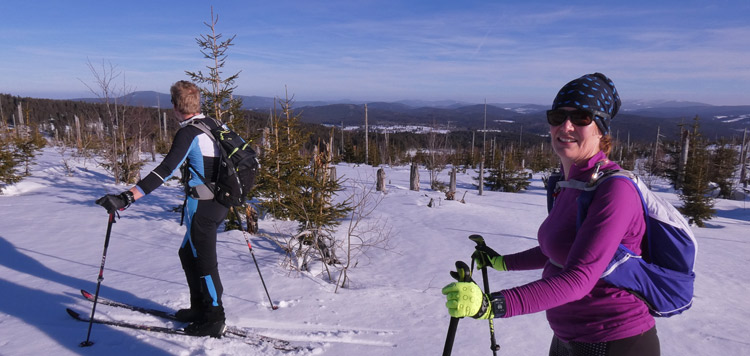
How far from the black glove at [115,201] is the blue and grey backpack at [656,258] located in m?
3.32

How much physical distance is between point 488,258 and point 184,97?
3.03m

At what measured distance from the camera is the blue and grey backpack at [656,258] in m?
1.33

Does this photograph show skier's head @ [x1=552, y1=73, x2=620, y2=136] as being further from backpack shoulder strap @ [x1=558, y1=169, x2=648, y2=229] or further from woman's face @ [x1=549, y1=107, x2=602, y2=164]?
backpack shoulder strap @ [x1=558, y1=169, x2=648, y2=229]

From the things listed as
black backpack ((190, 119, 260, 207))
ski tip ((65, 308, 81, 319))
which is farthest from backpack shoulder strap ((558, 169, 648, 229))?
ski tip ((65, 308, 81, 319))

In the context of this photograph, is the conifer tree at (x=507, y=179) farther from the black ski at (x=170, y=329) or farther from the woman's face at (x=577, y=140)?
the woman's face at (x=577, y=140)

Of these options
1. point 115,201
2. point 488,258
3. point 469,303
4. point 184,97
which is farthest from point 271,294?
point 469,303

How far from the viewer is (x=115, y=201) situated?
3.02m

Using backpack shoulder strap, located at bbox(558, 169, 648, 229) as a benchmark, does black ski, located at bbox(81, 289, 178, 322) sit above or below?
below

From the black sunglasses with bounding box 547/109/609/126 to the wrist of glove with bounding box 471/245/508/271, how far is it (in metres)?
0.85

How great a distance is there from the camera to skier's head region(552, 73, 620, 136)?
4.92ft

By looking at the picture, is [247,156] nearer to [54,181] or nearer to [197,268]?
[197,268]

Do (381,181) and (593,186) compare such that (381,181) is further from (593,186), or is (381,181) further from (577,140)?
(593,186)

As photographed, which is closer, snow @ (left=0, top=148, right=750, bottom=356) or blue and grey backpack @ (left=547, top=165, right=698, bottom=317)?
blue and grey backpack @ (left=547, top=165, right=698, bottom=317)

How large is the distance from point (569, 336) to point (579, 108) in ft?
3.16
